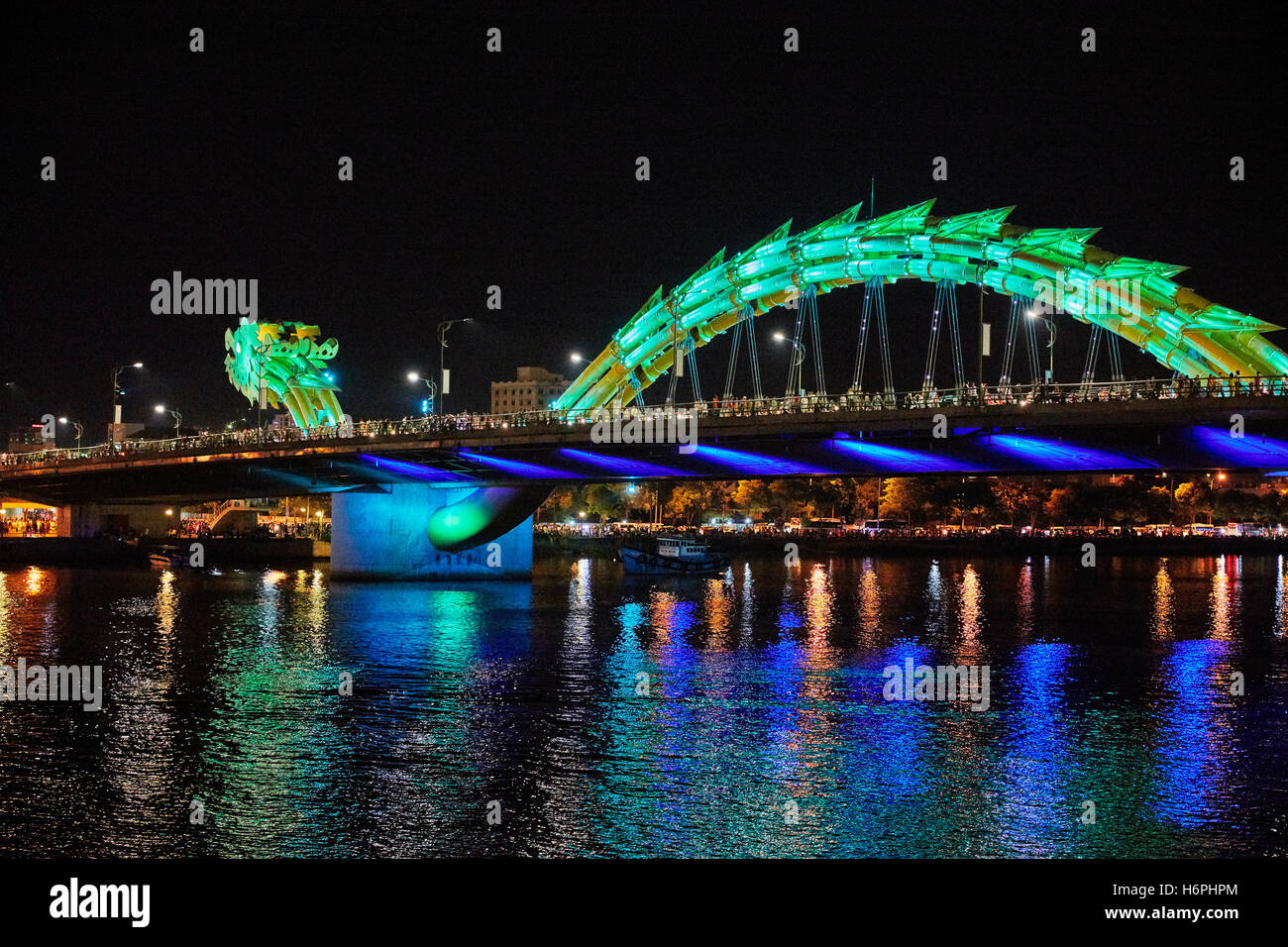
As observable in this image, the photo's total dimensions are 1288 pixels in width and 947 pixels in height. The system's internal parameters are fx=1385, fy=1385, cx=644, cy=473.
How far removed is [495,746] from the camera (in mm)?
27625

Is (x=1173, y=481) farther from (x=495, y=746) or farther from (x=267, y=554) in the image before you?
(x=495, y=746)

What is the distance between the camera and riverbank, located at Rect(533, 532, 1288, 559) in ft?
400

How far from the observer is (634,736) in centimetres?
2900

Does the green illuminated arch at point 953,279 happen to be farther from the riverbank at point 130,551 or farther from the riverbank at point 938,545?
the riverbank at point 938,545

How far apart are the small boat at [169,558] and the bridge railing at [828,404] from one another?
19399 mm

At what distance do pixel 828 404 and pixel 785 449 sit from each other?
509cm

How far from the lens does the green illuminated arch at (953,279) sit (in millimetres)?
51625

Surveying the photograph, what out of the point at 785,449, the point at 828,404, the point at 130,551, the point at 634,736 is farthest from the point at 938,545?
the point at 634,736

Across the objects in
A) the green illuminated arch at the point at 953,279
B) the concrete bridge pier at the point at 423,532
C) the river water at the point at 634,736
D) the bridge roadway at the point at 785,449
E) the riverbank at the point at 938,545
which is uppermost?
the green illuminated arch at the point at 953,279

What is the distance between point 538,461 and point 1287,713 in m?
36.9

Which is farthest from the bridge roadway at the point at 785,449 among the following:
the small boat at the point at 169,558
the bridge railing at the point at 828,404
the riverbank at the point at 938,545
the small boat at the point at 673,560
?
the riverbank at the point at 938,545

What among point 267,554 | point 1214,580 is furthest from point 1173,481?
point 267,554

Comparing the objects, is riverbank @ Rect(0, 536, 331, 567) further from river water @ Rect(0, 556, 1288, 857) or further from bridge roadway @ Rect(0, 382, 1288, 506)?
river water @ Rect(0, 556, 1288, 857)

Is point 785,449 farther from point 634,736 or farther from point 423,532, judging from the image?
point 423,532
